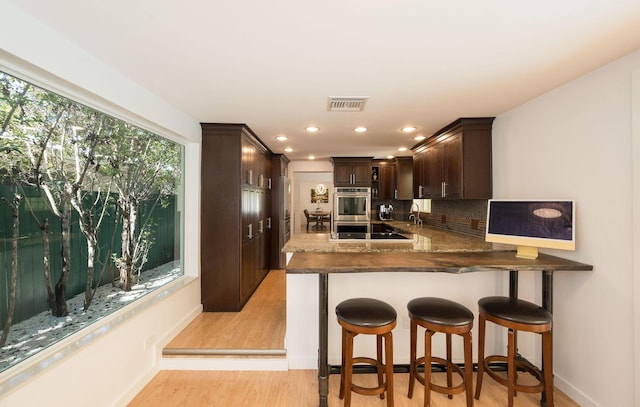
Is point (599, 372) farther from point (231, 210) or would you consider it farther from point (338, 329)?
point (231, 210)

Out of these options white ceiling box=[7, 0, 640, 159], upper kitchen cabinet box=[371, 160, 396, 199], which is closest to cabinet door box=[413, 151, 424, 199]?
upper kitchen cabinet box=[371, 160, 396, 199]

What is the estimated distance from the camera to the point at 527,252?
2135mm

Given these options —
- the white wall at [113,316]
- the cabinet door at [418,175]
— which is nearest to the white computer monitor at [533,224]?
the cabinet door at [418,175]

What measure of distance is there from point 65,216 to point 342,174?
14.1ft

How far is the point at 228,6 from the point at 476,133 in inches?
107

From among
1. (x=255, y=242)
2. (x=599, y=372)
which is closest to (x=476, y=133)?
(x=599, y=372)

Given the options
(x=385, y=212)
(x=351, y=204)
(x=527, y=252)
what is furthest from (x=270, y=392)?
(x=385, y=212)

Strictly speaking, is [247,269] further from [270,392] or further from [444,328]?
[444,328]

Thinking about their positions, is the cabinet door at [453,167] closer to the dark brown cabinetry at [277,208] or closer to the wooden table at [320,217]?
the dark brown cabinetry at [277,208]

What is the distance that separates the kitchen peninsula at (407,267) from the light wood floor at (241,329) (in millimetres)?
448

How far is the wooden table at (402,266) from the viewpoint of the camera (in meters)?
1.86

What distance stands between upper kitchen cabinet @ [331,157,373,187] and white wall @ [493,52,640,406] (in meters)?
3.19

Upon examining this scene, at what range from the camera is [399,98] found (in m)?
2.35

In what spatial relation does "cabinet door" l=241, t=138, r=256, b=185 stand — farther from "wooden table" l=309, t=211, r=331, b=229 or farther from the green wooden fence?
"wooden table" l=309, t=211, r=331, b=229
